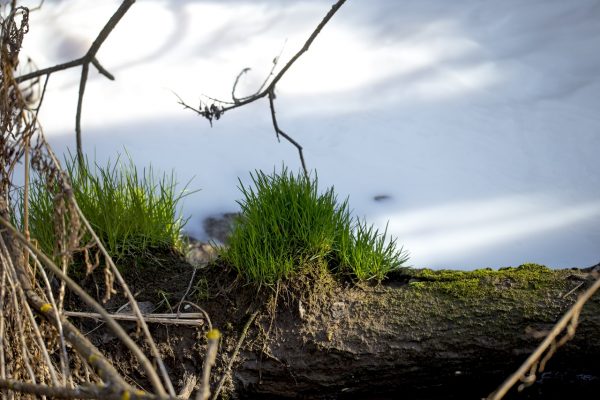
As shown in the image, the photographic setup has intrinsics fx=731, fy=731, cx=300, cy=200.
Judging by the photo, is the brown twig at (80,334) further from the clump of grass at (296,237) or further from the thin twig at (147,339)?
the clump of grass at (296,237)

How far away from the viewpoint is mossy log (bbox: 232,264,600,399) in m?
1.96

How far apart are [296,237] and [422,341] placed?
0.45 metres

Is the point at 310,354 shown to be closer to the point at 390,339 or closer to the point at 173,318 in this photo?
the point at 390,339

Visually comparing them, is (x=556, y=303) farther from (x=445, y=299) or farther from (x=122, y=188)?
(x=122, y=188)

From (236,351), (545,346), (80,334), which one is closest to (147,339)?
(80,334)

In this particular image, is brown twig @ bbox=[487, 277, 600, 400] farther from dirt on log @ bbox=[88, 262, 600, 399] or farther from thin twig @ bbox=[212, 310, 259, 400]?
thin twig @ bbox=[212, 310, 259, 400]

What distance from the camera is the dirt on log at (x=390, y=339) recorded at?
1.97 m

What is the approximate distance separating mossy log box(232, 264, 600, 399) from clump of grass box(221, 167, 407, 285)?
0.09 meters

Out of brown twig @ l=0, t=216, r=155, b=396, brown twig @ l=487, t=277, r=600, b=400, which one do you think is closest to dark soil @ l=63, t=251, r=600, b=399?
brown twig @ l=0, t=216, r=155, b=396

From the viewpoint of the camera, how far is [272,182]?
2133 mm

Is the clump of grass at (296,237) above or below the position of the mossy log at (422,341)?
above

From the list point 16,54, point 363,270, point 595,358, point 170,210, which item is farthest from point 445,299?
point 16,54

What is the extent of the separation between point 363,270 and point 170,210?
0.64 meters

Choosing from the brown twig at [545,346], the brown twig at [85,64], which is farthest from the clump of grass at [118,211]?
the brown twig at [545,346]
